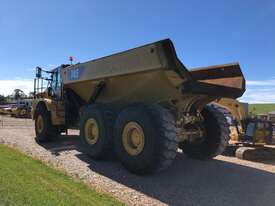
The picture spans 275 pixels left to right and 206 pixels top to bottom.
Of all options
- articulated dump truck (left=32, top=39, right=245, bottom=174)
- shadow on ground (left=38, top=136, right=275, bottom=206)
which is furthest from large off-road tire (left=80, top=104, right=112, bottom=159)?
shadow on ground (left=38, top=136, right=275, bottom=206)

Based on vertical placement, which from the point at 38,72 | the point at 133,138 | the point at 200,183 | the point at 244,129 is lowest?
the point at 200,183

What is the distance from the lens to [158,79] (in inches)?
275

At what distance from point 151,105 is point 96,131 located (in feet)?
6.83

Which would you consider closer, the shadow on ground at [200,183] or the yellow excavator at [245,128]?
the shadow on ground at [200,183]

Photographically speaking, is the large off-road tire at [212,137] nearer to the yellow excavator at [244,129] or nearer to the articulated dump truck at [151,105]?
the articulated dump truck at [151,105]

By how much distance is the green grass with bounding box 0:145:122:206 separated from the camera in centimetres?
486

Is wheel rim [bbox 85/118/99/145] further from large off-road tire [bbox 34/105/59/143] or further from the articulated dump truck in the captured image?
large off-road tire [bbox 34/105/59/143]

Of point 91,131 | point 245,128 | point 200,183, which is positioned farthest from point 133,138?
point 245,128

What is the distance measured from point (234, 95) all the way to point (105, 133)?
3198mm

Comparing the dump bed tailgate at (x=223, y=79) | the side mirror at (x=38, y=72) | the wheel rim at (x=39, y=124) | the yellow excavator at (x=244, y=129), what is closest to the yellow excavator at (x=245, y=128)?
the yellow excavator at (x=244, y=129)

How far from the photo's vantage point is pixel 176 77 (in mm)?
6766

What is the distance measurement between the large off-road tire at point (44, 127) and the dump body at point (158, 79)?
289 cm

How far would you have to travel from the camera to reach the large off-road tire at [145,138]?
21.0 feet

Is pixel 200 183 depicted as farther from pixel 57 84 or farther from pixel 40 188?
pixel 57 84
